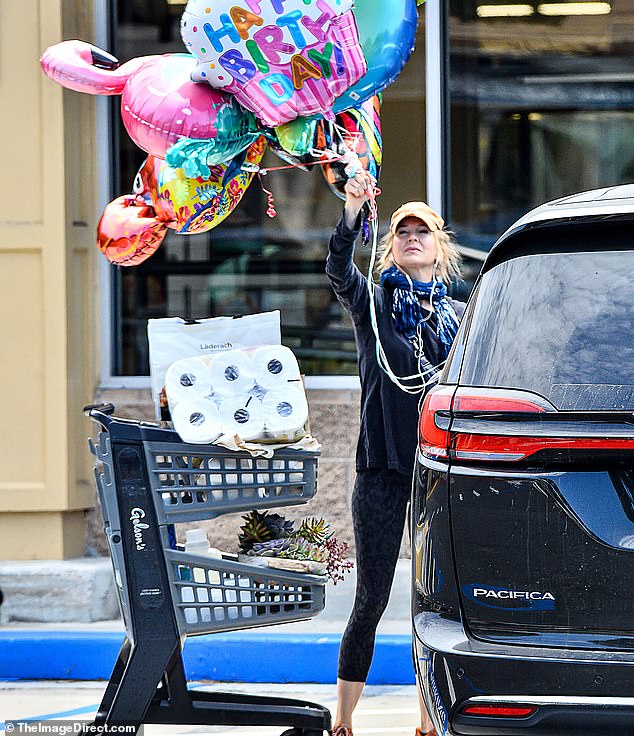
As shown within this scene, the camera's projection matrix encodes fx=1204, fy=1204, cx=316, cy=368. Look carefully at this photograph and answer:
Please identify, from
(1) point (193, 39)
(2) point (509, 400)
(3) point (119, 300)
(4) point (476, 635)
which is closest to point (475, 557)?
(4) point (476, 635)

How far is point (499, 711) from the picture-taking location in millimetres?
2584

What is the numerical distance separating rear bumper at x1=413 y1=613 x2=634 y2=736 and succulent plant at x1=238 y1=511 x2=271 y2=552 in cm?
131

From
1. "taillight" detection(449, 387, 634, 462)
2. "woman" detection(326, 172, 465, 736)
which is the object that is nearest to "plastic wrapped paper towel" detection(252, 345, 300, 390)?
"woman" detection(326, 172, 465, 736)

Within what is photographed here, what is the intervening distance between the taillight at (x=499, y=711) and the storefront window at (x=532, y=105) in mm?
4307

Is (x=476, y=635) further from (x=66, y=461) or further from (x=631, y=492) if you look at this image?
(x=66, y=461)

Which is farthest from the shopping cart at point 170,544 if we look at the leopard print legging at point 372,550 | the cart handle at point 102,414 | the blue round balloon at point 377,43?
the blue round balloon at point 377,43

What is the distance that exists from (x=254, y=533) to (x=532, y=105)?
3.65 metres

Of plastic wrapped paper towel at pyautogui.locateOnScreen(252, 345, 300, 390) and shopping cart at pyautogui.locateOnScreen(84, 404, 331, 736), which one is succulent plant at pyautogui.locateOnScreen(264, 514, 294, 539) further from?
plastic wrapped paper towel at pyautogui.locateOnScreen(252, 345, 300, 390)

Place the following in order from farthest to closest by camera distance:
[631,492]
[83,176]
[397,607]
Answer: [83,176]
[397,607]
[631,492]

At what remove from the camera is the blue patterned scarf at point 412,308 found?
169 inches

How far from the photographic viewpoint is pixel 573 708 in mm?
2527

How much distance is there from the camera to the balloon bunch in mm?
3883

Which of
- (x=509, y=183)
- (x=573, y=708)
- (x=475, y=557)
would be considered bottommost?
(x=573, y=708)

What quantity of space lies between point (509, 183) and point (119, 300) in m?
2.27
